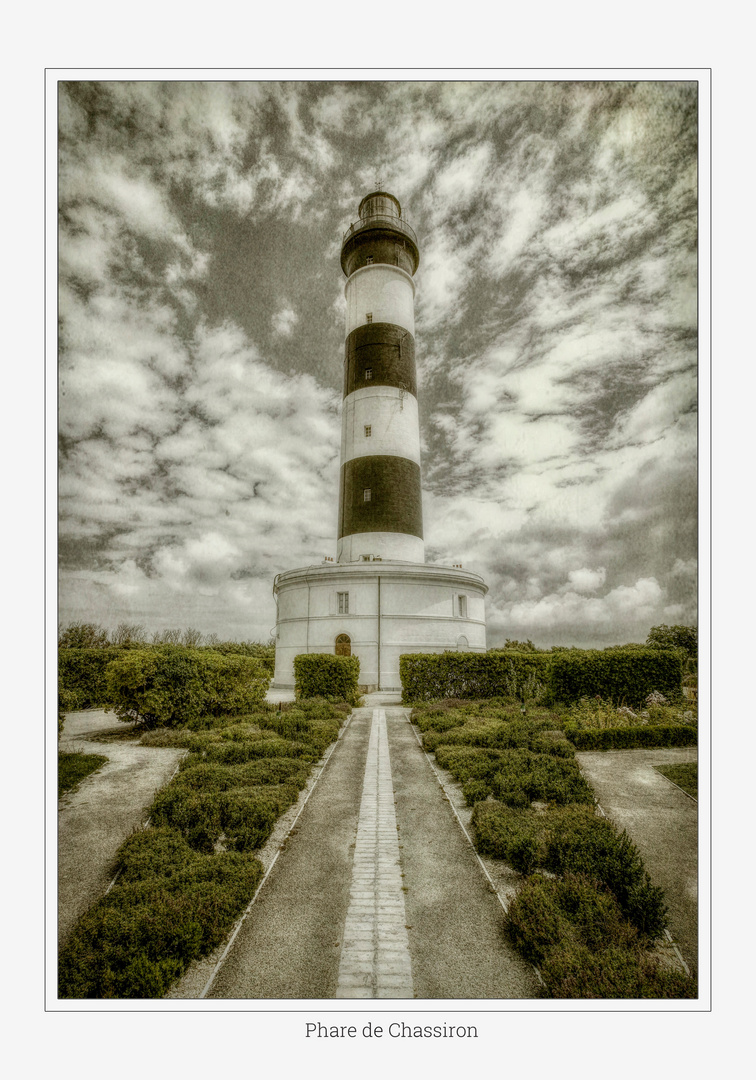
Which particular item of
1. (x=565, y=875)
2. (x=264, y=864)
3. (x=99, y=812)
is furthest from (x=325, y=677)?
(x=565, y=875)

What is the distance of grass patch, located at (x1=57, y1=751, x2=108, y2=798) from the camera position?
16.5 feet

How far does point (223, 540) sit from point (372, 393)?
52.6ft

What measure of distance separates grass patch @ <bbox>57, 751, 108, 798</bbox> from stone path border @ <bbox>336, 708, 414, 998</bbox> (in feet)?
9.28

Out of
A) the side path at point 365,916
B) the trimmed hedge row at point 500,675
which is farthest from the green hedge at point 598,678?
the side path at point 365,916

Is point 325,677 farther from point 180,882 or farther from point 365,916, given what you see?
point 365,916

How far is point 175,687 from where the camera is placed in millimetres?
12055

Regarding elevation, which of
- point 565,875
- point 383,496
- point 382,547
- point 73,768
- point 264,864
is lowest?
point 264,864

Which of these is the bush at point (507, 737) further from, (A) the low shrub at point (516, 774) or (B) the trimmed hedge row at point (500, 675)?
(B) the trimmed hedge row at point (500, 675)

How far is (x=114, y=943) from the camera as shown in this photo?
379cm

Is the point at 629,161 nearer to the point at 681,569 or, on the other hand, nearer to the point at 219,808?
the point at 681,569

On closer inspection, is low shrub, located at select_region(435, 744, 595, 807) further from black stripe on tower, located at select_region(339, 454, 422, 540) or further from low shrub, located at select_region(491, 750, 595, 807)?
black stripe on tower, located at select_region(339, 454, 422, 540)

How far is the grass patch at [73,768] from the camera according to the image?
503 cm

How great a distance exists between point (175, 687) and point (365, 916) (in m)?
8.97

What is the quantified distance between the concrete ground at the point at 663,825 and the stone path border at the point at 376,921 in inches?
86.9
